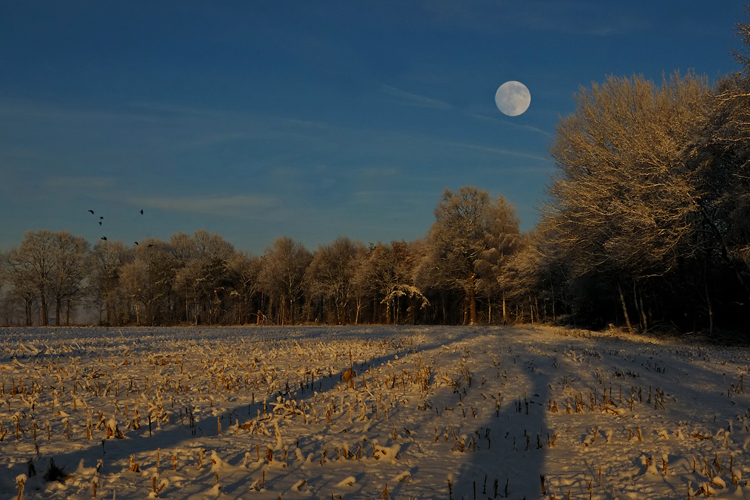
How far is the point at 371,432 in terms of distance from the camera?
25.1ft

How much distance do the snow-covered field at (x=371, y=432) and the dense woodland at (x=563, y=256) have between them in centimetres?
1254

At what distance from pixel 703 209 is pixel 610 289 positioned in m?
16.6

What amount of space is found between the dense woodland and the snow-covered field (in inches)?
494

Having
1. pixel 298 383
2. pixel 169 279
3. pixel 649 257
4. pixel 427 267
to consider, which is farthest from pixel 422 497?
pixel 169 279

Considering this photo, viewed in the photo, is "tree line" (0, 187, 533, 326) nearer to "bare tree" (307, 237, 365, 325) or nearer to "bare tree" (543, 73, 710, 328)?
"bare tree" (307, 237, 365, 325)

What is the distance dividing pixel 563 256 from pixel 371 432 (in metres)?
28.6

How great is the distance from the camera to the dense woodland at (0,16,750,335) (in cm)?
2267

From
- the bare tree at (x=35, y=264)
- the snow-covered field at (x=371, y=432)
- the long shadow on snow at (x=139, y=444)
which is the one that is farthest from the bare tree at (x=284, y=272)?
the long shadow on snow at (x=139, y=444)

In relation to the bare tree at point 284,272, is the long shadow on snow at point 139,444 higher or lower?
lower

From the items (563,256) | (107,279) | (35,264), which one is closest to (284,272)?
(107,279)

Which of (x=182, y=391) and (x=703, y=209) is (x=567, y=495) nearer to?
(x=182, y=391)

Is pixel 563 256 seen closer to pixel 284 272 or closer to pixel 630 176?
pixel 630 176

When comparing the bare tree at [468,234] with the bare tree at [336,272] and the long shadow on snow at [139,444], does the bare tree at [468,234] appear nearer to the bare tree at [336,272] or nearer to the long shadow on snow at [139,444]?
the bare tree at [336,272]

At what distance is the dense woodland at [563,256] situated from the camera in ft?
74.4
